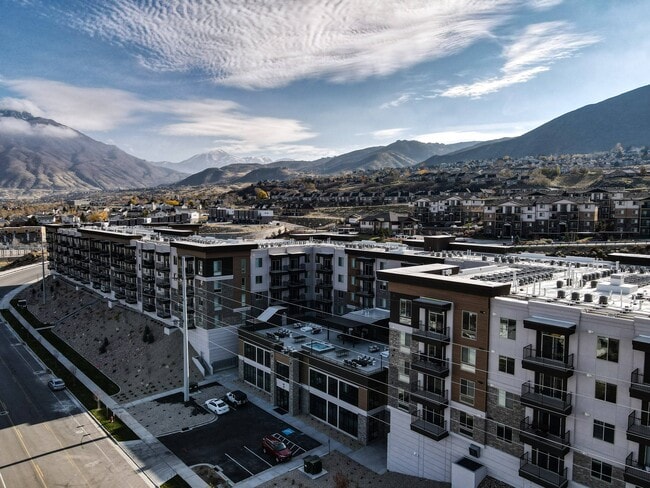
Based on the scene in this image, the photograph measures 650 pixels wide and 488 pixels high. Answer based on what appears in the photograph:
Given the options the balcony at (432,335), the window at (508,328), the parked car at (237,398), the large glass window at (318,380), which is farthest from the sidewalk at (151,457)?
the window at (508,328)

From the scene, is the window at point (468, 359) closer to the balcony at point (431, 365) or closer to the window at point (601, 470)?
the balcony at point (431, 365)

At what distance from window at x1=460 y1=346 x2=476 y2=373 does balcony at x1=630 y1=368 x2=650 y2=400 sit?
9.23 meters

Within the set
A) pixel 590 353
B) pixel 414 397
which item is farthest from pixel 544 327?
pixel 414 397

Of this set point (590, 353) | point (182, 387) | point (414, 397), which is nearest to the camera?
point (590, 353)

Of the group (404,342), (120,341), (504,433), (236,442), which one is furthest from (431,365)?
(120,341)

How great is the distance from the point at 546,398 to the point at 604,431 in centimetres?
314

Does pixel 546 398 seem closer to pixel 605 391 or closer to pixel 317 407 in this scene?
pixel 605 391

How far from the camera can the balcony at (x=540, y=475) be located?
26875mm

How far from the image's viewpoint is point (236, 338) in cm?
5694

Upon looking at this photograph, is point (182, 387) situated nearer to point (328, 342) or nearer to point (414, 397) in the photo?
point (328, 342)

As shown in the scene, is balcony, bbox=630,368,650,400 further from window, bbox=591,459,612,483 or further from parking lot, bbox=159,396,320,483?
parking lot, bbox=159,396,320,483

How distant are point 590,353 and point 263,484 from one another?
23.9 meters

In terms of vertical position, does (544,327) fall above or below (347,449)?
above

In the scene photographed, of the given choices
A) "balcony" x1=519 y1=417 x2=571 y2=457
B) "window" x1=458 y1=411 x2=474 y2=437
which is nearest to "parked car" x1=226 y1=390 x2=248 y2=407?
"window" x1=458 y1=411 x2=474 y2=437
